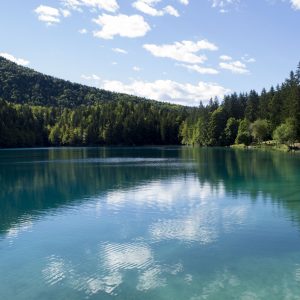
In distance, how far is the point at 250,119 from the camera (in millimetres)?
144000

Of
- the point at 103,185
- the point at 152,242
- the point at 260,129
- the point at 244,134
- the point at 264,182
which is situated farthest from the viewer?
the point at 244,134

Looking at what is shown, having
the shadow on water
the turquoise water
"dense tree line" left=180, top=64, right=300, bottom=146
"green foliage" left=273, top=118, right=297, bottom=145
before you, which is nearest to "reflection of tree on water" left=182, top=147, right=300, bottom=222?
the shadow on water

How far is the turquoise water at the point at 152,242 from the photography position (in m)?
15.8

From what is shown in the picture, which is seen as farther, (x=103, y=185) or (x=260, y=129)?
(x=260, y=129)

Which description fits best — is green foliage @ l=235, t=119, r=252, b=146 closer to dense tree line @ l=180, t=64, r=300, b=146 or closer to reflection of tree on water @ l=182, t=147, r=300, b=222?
dense tree line @ l=180, t=64, r=300, b=146

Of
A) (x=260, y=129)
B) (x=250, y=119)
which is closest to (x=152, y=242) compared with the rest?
(x=260, y=129)

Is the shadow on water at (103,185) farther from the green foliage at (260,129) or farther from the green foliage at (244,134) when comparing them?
the green foliage at (244,134)

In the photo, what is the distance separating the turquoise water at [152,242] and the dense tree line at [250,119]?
205 feet

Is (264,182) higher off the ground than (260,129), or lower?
lower

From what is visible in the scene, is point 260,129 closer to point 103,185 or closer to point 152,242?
point 103,185

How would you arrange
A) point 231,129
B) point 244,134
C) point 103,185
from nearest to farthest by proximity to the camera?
point 103,185
point 244,134
point 231,129

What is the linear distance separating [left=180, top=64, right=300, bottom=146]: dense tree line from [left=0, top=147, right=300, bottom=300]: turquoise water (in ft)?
205

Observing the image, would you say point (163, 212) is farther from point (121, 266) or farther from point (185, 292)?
point (185, 292)

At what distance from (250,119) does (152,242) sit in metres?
128
